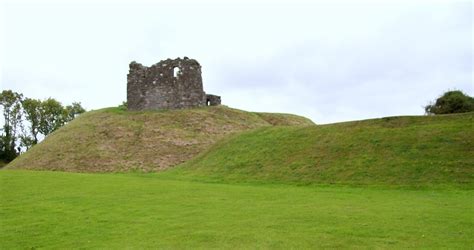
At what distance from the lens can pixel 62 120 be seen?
88.1 meters

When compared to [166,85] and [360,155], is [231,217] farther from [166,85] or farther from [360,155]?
[166,85]

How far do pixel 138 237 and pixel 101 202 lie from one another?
662 cm

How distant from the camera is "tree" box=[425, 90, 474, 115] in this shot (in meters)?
36.2

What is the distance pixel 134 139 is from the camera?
46.2 metres

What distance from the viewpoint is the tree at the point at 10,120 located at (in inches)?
3137

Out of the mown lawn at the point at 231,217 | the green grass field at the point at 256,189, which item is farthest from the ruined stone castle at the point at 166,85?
the mown lawn at the point at 231,217

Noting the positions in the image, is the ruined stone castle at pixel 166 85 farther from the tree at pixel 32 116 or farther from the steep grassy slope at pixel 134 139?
the tree at pixel 32 116

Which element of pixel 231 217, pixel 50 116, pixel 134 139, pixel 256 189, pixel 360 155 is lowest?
pixel 231 217

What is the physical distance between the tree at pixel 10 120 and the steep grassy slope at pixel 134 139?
31123 mm

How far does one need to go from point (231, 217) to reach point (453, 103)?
27.2 m

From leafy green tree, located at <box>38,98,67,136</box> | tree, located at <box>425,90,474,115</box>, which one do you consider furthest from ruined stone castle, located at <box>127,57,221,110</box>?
leafy green tree, located at <box>38,98,67,136</box>

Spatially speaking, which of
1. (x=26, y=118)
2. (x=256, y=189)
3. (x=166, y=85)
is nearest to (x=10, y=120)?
(x=26, y=118)

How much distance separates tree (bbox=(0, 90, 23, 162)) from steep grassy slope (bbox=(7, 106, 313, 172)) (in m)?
31.1

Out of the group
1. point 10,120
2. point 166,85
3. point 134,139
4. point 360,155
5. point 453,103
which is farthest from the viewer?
point 10,120
